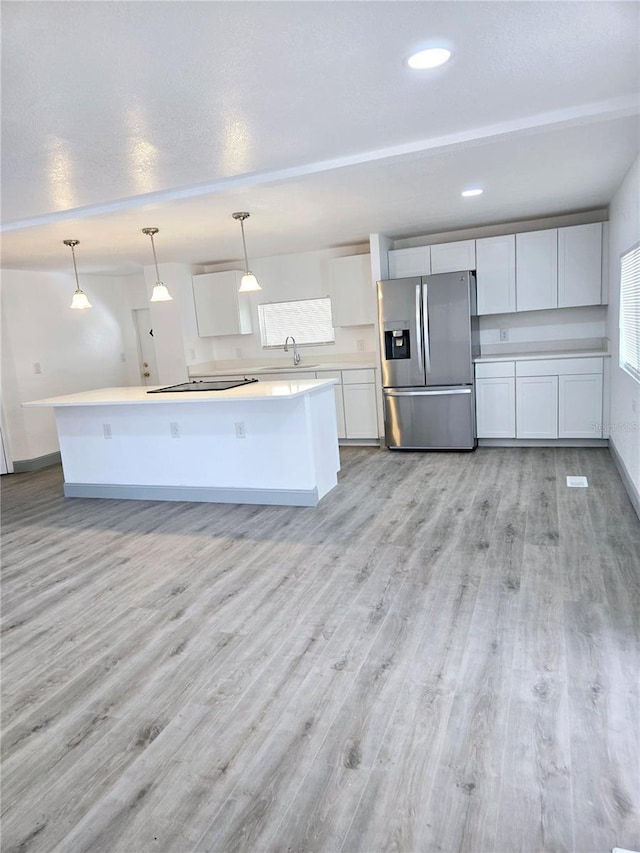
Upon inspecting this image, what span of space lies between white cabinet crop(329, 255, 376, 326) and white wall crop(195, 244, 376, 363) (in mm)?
257

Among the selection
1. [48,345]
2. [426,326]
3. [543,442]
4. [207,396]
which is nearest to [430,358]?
[426,326]

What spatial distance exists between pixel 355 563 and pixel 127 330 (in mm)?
5799

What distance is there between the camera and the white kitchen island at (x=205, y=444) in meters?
4.31

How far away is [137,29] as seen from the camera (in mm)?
1698

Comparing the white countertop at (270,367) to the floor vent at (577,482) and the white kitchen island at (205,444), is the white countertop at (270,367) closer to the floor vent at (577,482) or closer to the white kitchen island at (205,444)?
the white kitchen island at (205,444)

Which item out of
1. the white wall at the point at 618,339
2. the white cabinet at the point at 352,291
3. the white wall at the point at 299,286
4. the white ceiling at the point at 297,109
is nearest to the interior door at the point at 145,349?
the white wall at the point at 299,286

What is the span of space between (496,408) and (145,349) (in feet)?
16.1

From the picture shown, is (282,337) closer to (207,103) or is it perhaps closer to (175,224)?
(175,224)

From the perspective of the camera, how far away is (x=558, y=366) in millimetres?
5305

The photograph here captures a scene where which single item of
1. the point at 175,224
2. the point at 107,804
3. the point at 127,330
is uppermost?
the point at 175,224

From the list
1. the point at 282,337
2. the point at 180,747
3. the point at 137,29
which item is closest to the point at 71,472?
the point at 282,337

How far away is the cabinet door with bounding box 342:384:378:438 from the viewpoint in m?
6.23

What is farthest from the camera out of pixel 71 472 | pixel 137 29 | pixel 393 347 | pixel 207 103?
pixel 393 347

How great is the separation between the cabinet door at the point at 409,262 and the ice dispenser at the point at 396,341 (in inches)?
24.6
